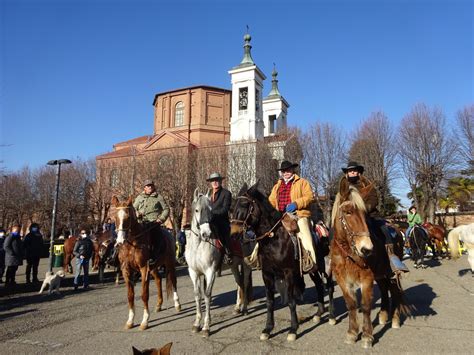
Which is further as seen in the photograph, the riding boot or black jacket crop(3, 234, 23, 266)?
black jacket crop(3, 234, 23, 266)

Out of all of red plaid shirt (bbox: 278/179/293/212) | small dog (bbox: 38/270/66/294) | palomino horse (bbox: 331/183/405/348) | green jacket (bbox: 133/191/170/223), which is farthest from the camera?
small dog (bbox: 38/270/66/294)

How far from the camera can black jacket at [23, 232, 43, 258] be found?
1115 cm

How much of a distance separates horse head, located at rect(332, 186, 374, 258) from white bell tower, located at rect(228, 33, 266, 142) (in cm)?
3260

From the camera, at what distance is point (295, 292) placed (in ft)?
17.9

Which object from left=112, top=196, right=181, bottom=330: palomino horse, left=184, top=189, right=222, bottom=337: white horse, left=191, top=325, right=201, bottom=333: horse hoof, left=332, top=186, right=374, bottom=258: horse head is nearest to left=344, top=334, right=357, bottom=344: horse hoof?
left=332, top=186, right=374, bottom=258: horse head

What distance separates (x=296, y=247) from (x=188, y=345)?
2.33 m

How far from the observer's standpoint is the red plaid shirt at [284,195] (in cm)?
614

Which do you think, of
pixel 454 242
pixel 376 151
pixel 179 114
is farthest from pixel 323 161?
pixel 179 114

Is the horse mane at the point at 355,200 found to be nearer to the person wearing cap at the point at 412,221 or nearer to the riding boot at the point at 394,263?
the riding boot at the point at 394,263

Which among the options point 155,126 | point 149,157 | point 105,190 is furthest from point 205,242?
point 155,126

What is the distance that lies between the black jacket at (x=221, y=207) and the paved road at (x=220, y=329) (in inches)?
77.8

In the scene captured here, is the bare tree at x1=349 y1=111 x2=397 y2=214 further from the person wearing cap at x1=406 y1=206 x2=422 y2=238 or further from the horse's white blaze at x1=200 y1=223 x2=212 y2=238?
the horse's white blaze at x1=200 y1=223 x2=212 y2=238

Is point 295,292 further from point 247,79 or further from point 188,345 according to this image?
point 247,79

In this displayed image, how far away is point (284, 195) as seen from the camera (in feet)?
20.3
